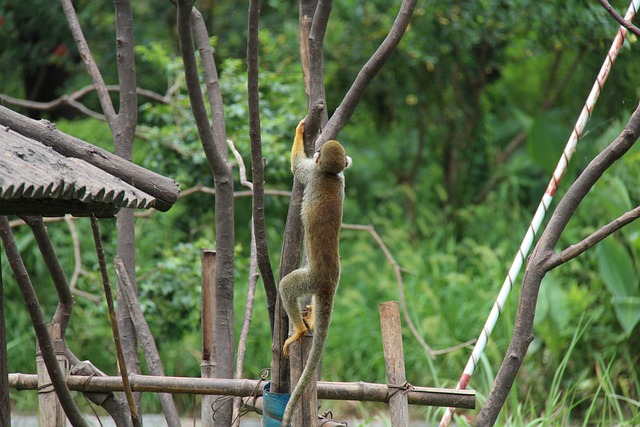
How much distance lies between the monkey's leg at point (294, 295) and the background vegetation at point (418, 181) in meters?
1.47

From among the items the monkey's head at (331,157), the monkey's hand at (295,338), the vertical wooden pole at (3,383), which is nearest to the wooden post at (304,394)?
the monkey's hand at (295,338)

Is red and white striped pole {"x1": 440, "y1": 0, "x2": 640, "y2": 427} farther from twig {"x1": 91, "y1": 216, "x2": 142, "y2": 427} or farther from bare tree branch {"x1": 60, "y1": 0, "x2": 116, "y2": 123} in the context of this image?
bare tree branch {"x1": 60, "y1": 0, "x2": 116, "y2": 123}

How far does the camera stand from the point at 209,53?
11.9 ft

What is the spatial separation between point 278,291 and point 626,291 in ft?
14.1

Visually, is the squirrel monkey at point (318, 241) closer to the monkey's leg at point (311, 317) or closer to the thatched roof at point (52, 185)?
the monkey's leg at point (311, 317)

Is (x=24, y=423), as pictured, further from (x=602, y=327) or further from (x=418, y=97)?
(x=418, y=97)

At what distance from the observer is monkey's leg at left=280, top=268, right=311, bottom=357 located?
302 cm

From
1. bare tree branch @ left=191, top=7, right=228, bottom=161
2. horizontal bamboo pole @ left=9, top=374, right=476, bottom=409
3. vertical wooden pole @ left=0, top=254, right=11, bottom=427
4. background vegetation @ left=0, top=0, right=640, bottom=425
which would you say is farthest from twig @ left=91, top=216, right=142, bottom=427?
background vegetation @ left=0, top=0, right=640, bottom=425

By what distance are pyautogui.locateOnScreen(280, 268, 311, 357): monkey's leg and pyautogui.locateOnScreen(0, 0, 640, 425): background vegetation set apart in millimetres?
1468

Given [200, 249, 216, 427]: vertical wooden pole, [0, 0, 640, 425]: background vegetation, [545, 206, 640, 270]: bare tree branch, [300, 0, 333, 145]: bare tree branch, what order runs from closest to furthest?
1. [545, 206, 640, 270]: bare tree branch
2. [300, 0, 333, 145]: bare tree branch
3. [200, 249, 216, 427]: vertical wooden pole
4. [0, 0, 640, 425]: background vegetation

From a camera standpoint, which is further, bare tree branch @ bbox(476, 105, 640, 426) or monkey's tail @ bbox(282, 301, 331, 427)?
bare tree branch @ bbox(476, 105, 640, 426)

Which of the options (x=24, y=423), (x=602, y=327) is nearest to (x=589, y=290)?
(x=602, y=327)

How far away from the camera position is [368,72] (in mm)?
3000

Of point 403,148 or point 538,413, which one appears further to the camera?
point 403,148
